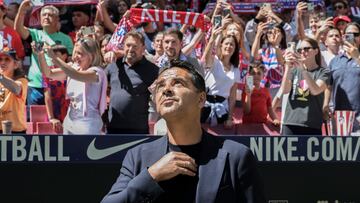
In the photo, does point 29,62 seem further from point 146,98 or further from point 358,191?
point 358,191

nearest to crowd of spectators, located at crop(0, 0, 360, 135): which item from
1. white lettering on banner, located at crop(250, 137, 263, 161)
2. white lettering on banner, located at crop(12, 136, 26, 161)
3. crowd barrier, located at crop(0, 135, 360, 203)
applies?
crowd barrier, located at crop(0, 135, 360, 203)

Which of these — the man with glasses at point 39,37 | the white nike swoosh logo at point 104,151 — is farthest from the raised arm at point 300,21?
the white nike swoosh logo at point 104,151

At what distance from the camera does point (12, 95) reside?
7945mm

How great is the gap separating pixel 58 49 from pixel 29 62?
1.30 metres

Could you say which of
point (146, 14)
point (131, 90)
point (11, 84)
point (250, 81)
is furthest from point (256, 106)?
point (11, 84)

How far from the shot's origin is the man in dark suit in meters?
3.00

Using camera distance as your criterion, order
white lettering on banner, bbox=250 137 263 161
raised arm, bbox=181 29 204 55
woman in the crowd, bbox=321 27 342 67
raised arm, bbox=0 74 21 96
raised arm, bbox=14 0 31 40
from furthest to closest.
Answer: woman in the crowd, bbox=321 27 342 67
raised arm, bbox=14 0 31 40
raised arm, bbox=181 29 204 55
raised arm, bbox=0 74 21 96
white lettering on banner, bbox=250 137 263 161

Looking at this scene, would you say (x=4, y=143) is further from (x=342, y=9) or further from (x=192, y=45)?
(x=342, y=9)

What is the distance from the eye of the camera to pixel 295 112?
807cm

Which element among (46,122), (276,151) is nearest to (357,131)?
(276,151)

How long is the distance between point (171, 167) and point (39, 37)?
6.53 m

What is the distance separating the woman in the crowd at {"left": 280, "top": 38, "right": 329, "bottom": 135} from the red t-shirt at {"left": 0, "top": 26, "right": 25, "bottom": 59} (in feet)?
10.5

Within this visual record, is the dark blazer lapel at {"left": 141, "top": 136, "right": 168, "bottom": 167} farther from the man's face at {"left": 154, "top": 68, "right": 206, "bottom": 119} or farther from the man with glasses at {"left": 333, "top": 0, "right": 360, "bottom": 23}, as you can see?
the man with glasses at {"left": 333, "top": 0, "right": 360, "bottom": 23}

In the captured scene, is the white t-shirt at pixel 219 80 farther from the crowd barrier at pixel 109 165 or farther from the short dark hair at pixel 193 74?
the short dark hair at pixel 193 74
